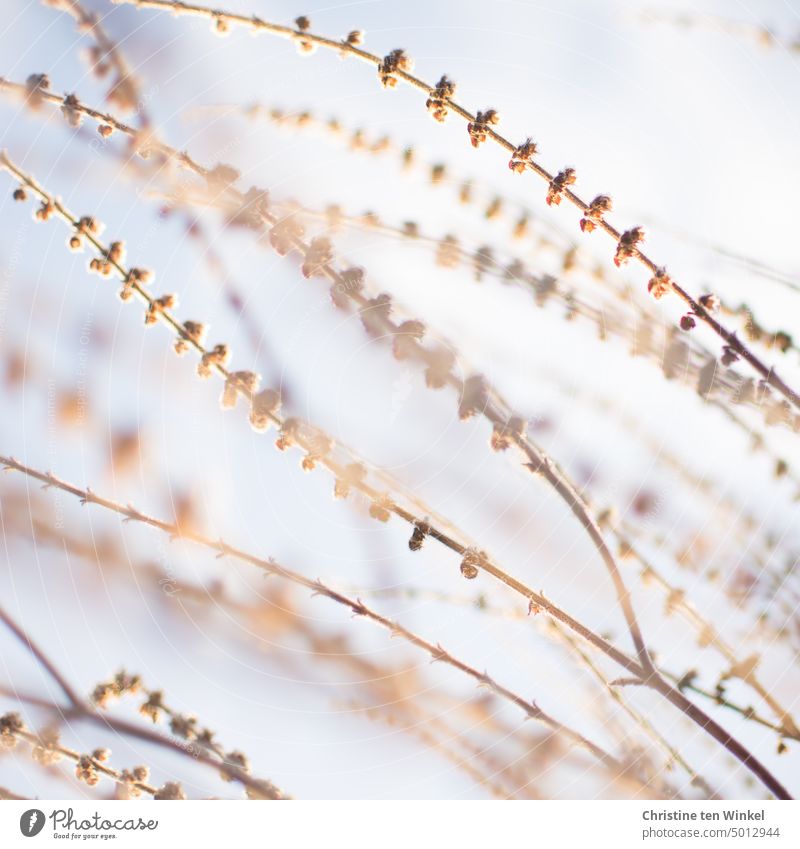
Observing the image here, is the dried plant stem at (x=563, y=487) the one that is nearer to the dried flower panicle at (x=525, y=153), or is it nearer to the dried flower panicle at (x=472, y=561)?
the dried flower panicle at (x=472, y=561)

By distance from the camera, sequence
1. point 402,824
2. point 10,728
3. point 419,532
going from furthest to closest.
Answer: point 402,824 < point 10,728 < point 419,532

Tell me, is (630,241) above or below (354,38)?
below

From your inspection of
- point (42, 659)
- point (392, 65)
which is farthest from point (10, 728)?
point (392, 65)

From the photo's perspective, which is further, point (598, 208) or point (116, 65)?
point (116, 65)

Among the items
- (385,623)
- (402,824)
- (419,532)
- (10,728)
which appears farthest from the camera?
(402,824)

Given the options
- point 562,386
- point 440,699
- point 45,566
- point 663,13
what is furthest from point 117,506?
point 663,13

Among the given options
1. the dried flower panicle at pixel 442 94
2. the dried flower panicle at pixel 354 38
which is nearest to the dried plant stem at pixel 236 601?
the dried flower panicle at pixel 442 94

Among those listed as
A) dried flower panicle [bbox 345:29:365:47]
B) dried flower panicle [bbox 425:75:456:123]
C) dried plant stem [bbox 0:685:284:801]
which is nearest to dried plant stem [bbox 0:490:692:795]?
dried plant stem [bbox 0:685:284:801]

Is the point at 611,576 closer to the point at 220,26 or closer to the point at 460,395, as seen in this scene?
the point at 460,395
